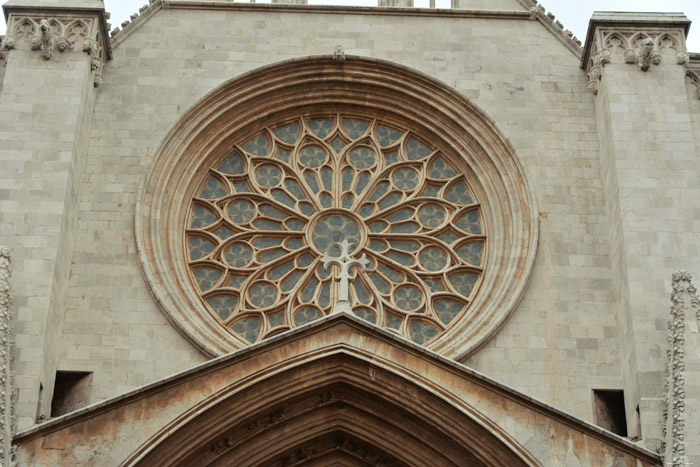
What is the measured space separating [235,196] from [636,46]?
6.60 metres

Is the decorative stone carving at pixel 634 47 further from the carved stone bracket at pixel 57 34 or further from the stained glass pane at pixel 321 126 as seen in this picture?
the carved stone bracket at pixel 57 34

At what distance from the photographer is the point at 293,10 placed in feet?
76.8

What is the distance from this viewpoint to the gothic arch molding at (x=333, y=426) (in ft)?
58.5

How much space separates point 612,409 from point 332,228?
5083mm

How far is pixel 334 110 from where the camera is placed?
23.1 meters

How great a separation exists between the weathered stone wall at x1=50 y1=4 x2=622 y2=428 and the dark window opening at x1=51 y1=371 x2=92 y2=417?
16 centimetres

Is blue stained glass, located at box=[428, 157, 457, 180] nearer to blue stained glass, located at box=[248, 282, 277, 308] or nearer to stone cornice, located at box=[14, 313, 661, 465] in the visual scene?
blue stained glass, located at box=[248, 282, 277, 308]

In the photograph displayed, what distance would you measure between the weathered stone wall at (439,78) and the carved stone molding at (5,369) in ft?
4.91

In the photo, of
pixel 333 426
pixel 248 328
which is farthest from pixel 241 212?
pixel 333 426

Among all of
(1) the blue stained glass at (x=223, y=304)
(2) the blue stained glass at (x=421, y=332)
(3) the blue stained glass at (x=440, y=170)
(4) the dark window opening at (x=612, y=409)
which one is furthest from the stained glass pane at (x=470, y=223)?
(1) the blue stained glass at (x=223, y=304)

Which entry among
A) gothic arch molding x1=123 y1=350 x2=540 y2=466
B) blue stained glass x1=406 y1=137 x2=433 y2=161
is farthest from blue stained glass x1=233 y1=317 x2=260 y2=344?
blue stained glass x1=406 y1=137 x2=433 y2=161

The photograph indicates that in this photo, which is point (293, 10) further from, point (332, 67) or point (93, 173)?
point (93, 173)

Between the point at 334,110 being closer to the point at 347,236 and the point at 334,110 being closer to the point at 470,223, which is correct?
the point at 347,236

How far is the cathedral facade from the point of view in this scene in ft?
59.6
